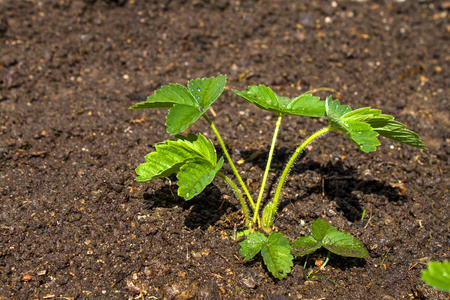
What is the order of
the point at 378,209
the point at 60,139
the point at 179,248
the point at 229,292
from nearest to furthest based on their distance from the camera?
the point at 229,292 → the point at 179,248 → the point at 378,209 → the point at 60,139

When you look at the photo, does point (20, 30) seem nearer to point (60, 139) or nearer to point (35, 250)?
point (60, 139)

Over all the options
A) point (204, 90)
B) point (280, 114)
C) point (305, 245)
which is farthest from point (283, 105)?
point (305, 245)

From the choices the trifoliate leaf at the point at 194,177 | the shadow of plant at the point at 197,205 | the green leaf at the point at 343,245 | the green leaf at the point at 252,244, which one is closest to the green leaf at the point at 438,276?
the green leaf at the point at 343,245

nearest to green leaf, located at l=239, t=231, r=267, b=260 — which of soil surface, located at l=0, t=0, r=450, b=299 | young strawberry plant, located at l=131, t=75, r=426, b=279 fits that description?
young strawberry plant, located at l=131, t=75, r=426, b=279

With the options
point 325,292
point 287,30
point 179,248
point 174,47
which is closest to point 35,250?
point 179,248

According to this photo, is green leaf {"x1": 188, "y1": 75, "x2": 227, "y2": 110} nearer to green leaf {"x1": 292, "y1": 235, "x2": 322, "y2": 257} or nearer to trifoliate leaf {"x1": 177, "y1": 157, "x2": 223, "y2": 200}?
trifoliate leaf {"x1": 177, "y1": 157, "x2": 223, "y2": 200}

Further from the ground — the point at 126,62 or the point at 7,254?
the point at 126,62

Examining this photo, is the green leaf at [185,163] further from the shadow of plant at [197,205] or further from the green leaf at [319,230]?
the green leaf at [319,230]

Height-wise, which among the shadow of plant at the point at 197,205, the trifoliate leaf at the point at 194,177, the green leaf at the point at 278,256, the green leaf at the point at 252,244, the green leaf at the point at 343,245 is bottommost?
the shadow of plant at the point at 197,205
